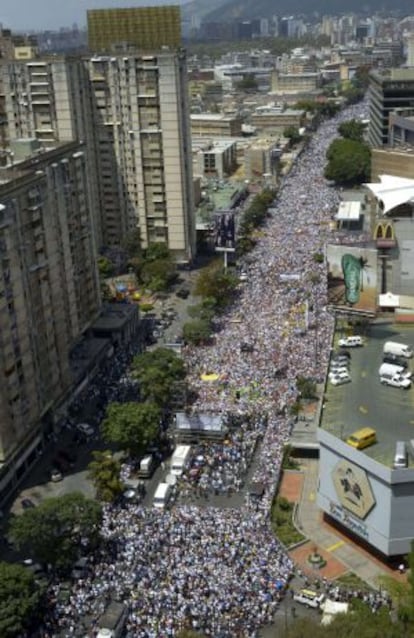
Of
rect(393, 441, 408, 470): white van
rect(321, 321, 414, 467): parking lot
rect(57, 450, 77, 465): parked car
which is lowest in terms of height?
rect(57, 450, 77, 465): parked car

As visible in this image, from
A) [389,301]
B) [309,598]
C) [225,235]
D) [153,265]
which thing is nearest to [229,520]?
[309,598]

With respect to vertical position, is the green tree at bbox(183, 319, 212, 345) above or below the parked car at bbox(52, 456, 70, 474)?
above

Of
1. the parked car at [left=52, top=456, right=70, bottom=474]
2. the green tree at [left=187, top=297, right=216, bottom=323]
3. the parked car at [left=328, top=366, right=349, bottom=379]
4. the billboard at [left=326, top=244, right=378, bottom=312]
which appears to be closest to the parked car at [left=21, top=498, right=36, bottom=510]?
the parked car at [left=52, top=456, right=70, bottom=474]

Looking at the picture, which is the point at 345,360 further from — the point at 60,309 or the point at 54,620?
the point at 54,620

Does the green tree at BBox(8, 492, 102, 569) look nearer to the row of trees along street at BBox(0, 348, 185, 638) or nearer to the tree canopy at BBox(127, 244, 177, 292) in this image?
the row of trees along street at BBox(0, 348, 185, 638)

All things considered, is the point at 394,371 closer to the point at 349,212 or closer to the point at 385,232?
the point at 385,232

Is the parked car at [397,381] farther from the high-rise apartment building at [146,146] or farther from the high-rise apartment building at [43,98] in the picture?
the high-rise apartment building at [146,146]

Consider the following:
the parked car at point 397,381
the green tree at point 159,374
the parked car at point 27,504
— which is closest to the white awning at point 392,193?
the parked car at point 397,381
